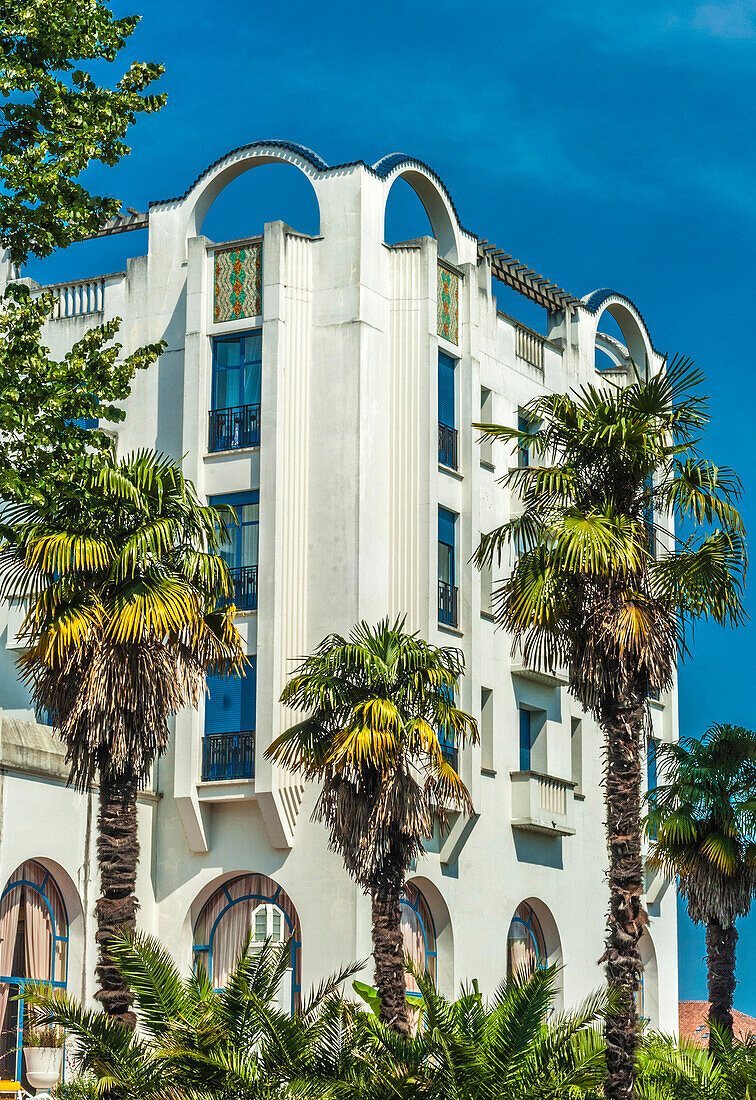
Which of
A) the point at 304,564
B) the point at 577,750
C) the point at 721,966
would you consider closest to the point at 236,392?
the point at 304,564

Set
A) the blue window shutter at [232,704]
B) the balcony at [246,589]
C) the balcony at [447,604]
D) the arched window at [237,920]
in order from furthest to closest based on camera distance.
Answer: the balcony at [447,604] < the balcony at [246,589] < the arched window at [237,920] < the blue window shutter at [232,704]

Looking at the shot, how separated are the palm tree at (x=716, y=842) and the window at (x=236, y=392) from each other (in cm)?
1180

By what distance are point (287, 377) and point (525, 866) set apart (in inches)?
500

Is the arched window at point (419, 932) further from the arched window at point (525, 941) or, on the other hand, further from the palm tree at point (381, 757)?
the palm tree at point (381, 757)

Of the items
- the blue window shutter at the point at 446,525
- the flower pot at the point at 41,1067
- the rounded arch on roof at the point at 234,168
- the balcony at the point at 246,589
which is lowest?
the flower pot at the point at 41,1067

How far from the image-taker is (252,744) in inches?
1334

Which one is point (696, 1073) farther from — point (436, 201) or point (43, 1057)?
point (436, 201)

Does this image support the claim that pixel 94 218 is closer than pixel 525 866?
Yes

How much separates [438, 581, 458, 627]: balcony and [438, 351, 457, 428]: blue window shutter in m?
3.69

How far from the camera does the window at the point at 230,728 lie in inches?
1337

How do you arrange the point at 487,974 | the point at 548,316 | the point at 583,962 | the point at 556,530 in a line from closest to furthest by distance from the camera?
the point at 556,530
the point at 487,974
the point at 583,962
the point at 548,316

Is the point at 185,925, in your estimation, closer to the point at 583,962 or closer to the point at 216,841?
the point at 216,841

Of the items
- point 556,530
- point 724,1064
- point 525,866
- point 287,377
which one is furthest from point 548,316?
point 724,1064

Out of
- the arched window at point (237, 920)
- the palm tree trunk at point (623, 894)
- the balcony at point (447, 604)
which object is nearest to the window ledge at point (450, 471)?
the balcony at point (447, 604)
